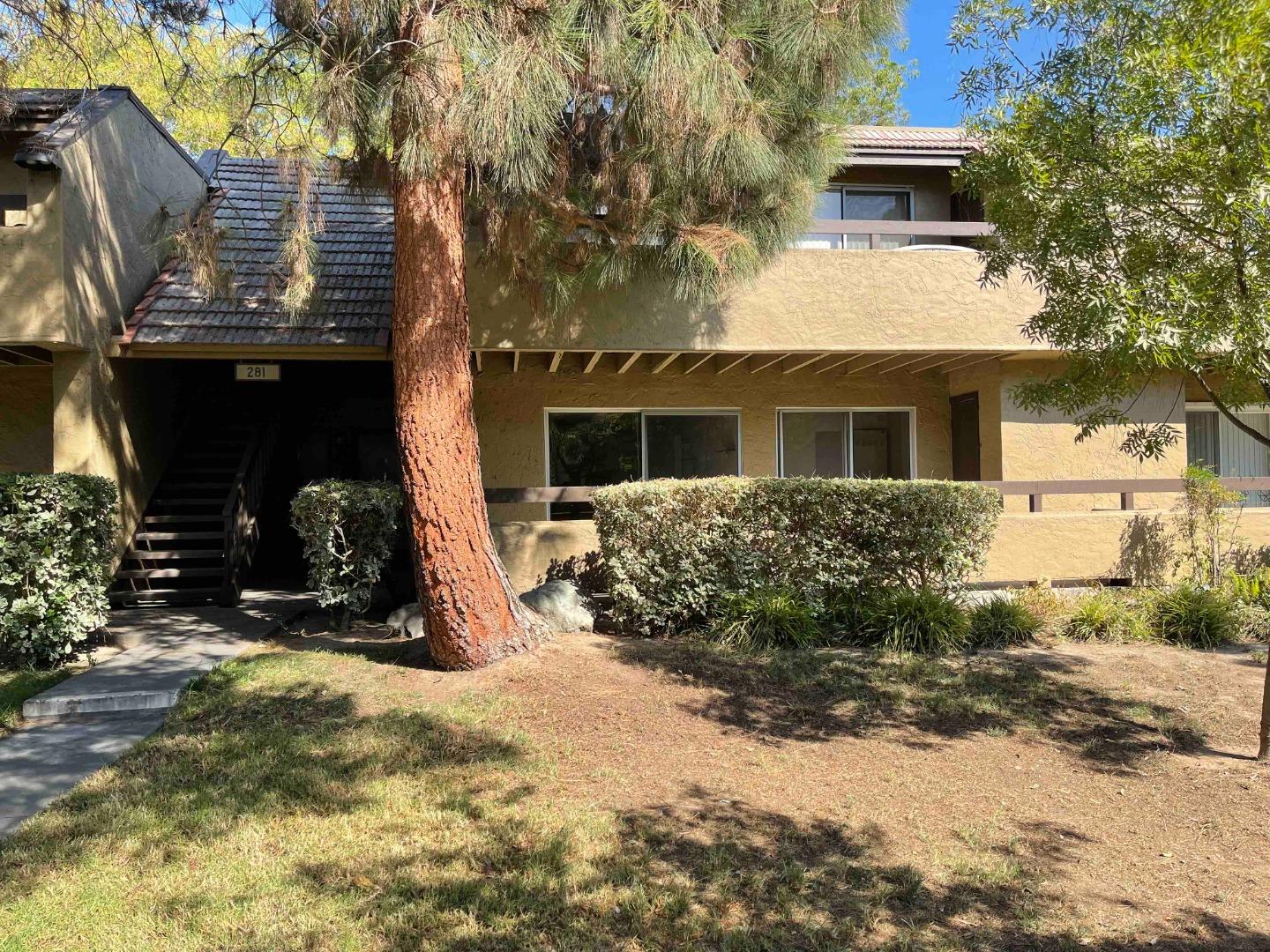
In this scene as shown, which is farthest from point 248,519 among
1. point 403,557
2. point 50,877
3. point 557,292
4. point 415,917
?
point 415,917

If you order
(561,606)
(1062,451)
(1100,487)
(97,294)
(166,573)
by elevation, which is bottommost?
(561,606)

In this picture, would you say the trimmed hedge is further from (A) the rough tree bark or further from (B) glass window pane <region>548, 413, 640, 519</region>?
(B) glass window pane <region>548, 413, 640, 519</region>

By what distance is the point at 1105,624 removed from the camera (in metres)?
8.22

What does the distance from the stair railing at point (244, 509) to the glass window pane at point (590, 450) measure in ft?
12.5

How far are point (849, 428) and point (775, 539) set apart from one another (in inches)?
167

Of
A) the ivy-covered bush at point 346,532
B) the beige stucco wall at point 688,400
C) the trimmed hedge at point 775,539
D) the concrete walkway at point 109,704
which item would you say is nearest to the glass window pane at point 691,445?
the beige stucco wall at point 688,400

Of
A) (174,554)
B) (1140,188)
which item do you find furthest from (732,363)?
(174,554)

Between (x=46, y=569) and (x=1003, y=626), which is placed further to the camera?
(x=1003, y=626)

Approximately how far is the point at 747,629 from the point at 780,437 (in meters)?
4.60

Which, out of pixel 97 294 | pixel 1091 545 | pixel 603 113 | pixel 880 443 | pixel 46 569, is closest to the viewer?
pixel 46 569

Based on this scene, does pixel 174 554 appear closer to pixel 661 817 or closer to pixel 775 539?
pixel 775 539

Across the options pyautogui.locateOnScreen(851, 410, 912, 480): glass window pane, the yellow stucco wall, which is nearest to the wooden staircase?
pyautogui.locateOnScreen(851, 410, 912, 480): glass window pane

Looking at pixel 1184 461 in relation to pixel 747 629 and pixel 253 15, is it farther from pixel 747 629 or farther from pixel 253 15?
pixel 253 15

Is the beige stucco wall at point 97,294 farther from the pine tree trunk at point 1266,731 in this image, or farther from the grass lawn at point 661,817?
the pine tree trunk at point 1266,731
